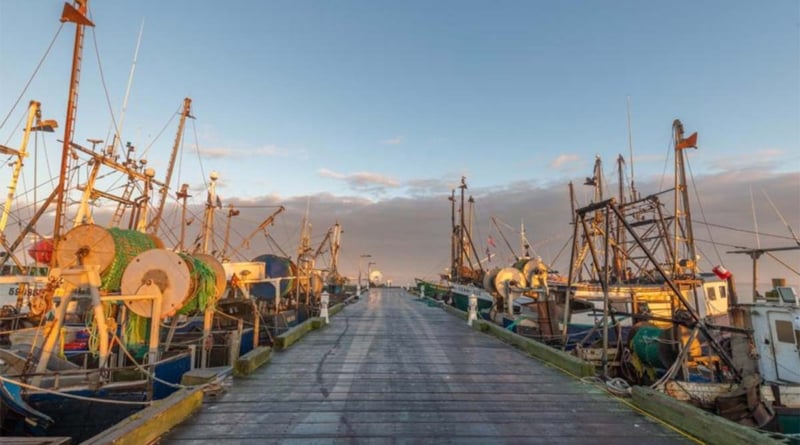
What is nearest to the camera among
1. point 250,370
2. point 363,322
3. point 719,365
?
point 250,370

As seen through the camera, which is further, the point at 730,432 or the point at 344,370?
the point at 344,370

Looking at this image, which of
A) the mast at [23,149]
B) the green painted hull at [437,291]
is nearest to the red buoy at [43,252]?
the mast at [23,149]

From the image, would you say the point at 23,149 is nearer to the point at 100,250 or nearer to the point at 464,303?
the point at 100,250

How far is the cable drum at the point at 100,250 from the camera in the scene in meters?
12.3

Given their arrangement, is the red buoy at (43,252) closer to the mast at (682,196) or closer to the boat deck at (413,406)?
the boat deck at (413,406)

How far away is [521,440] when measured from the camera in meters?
5.92

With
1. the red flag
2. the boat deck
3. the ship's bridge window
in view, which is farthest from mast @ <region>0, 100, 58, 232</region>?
the red flag

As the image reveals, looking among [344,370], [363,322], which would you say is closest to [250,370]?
[344,370]

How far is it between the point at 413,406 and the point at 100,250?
38.3ft

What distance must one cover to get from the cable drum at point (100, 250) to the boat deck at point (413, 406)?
6545 millimetres

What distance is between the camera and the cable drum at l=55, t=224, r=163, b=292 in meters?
12.3

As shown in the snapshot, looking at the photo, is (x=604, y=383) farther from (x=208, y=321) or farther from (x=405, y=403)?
(x=208, y=321)

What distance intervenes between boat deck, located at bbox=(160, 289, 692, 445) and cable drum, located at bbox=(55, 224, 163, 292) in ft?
21.5

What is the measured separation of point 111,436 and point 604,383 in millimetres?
9226
